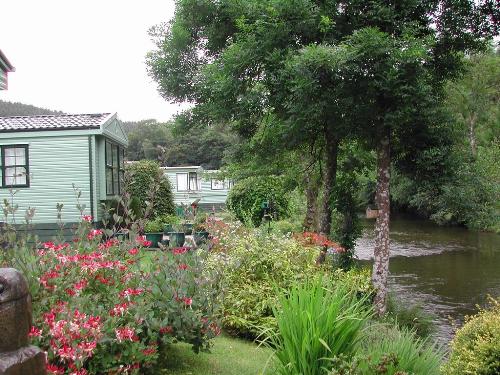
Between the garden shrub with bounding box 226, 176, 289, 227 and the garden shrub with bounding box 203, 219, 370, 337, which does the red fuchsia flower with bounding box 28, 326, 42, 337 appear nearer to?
the garden shrub with bounding box 203, 219, 370, 337

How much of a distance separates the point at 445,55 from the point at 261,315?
5.35 meters

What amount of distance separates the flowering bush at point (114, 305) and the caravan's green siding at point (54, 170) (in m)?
10.8

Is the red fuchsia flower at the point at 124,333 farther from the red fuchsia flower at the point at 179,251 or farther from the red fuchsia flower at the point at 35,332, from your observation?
the red fuchsia flower at the point at 179,251

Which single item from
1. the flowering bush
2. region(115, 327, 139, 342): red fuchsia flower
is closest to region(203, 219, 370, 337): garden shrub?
the flowering bush

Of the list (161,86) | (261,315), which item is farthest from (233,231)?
(161,86)

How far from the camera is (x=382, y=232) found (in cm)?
790

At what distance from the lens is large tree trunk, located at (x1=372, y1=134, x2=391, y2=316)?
7.71m

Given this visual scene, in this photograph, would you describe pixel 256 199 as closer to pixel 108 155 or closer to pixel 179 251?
pixel 108 155

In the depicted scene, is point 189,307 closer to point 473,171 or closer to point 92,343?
point 92,343

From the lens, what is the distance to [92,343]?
3.13 meters

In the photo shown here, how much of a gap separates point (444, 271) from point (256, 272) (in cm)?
1042

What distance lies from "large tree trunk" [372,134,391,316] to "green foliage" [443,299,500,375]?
4.11 metres

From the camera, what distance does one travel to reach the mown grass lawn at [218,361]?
4496 mm

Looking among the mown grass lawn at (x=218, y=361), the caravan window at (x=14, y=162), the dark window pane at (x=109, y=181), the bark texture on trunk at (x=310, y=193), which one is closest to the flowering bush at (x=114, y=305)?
the mown grass lawn at (x=218, y=361)
